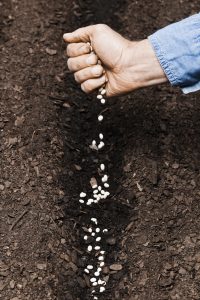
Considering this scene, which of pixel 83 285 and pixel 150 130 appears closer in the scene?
pixel 83 285

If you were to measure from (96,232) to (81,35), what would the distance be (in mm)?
874

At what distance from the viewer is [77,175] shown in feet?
8.56

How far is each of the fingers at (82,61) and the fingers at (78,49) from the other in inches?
0.7

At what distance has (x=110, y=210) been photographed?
2531mm

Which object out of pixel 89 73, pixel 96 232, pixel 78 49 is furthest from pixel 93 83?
pixel 96 232

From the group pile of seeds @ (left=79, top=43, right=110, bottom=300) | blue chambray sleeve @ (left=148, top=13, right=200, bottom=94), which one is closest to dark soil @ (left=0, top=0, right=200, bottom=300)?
pile of seeds @ (left=79, top=43, right=110, bottom=300)

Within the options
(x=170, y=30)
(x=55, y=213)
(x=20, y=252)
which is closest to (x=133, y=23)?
(x=170, y=30)

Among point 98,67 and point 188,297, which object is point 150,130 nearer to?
point 98,67

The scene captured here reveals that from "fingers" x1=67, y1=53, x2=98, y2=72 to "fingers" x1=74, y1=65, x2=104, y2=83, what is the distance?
0.07 ft

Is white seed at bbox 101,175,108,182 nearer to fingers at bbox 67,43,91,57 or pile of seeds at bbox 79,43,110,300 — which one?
pile of seeds at bbox 79,43,110,300

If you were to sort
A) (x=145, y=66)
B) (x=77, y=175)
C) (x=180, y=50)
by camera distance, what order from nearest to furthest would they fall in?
(x=180, y=50) < (x=145, y=66) < (x=77, y=175)

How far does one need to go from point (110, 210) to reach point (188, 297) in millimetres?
535

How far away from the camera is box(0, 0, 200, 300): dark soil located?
2.29 meters

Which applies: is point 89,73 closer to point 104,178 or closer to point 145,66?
point 145,66
